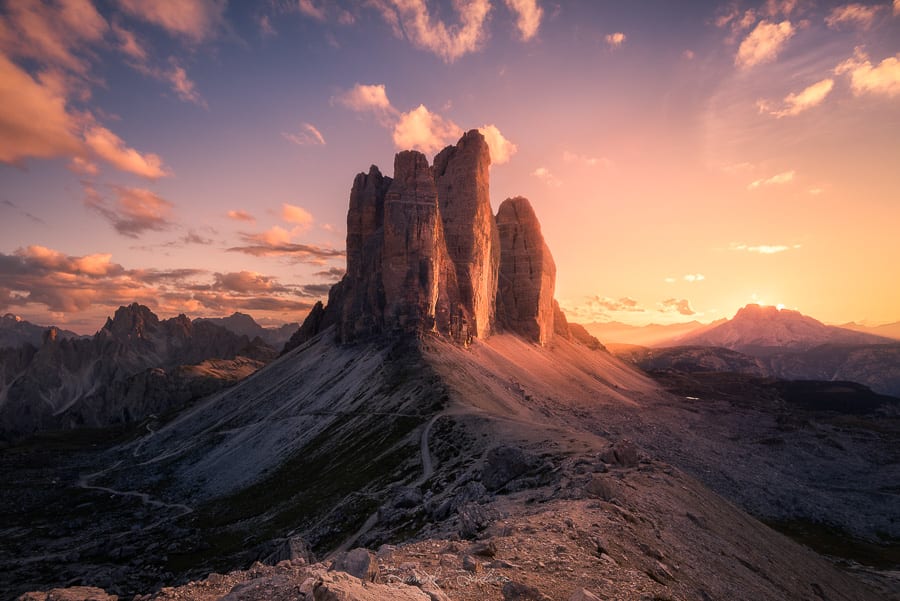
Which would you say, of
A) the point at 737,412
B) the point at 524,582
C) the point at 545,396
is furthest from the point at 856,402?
the point at 524,582

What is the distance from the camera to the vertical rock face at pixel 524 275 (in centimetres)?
16638

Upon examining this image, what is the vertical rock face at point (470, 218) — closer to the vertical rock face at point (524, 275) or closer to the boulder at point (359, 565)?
the vertical rock face at point (524, 275)

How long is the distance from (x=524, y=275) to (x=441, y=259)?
5518 cm

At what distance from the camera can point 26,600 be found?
467 inches

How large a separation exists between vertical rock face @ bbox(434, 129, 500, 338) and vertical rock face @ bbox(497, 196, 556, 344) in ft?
53.4

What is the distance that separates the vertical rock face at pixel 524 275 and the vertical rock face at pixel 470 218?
641 inches

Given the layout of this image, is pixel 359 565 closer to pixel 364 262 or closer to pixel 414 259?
pixel 414 259

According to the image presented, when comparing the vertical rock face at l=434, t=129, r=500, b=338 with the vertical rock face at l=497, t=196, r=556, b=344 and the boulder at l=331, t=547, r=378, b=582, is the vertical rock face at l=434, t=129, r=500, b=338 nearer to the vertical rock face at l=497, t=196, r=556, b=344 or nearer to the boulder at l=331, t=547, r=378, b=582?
the vertical rock face at l=497, t=196, r=556, b=344

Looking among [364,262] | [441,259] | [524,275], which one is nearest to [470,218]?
[441,259]

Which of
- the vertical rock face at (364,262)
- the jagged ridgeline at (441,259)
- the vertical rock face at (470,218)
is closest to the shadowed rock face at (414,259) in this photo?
the jagged ridgeline at (441,259)

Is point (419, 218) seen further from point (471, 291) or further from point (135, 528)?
point (135, 528)

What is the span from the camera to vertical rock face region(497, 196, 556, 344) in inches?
6550

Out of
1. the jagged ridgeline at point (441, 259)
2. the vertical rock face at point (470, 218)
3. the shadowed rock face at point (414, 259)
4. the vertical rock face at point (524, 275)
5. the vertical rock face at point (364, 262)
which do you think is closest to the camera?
the shadowed rock face at point (414, 259)

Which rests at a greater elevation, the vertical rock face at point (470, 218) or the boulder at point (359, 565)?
the vertical rock face at point (470, 218)
